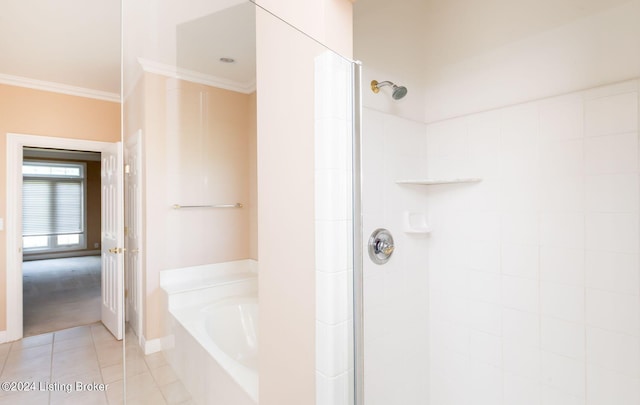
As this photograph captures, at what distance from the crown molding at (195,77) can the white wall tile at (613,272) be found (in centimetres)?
156

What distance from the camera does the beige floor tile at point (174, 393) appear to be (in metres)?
0.95

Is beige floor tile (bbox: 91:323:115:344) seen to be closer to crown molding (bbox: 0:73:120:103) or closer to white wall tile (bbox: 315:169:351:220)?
white wall tile (bbox: 315:169:351:220)

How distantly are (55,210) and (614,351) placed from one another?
24.0 ft

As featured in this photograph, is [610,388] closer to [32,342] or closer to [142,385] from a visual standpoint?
[142,385]

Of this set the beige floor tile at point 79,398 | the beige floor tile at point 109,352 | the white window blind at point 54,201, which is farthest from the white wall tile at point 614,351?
the white window blind at point 54,201

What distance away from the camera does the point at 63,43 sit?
2207 millimetres

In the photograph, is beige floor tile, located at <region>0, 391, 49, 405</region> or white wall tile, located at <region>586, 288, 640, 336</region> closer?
white wall tile, located at <region>586, 288, 640, 336</region>

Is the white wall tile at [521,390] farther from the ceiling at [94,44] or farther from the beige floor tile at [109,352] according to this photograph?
the beige floor tile at [109,352]

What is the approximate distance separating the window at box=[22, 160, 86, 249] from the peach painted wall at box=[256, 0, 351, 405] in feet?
15.9

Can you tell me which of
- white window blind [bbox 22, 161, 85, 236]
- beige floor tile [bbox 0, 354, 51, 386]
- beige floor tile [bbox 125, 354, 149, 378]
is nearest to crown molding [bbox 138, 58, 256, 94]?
beige floor tile [bbox 125, 354, 149, 378]

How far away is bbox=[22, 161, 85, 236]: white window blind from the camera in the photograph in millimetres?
4574

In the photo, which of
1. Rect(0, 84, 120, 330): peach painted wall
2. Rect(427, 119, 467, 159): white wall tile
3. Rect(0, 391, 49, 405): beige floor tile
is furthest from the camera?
Rect(0, 84, 120, 330): peach painted wall

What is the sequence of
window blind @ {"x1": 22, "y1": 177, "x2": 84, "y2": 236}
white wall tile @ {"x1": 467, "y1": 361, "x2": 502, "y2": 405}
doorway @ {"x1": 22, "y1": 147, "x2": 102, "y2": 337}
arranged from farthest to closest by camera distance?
window blind @ {"x1": 22, "y1": 177, "x2": 84, "y2": 236}, doorway @ {"x1": 22, "y1": 147, "x2": 102, "y2": 337}, white wall tile @ {"x1": 467, "y1": 361, "x2": 502, "y2": 405}

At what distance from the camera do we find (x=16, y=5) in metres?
1.83
